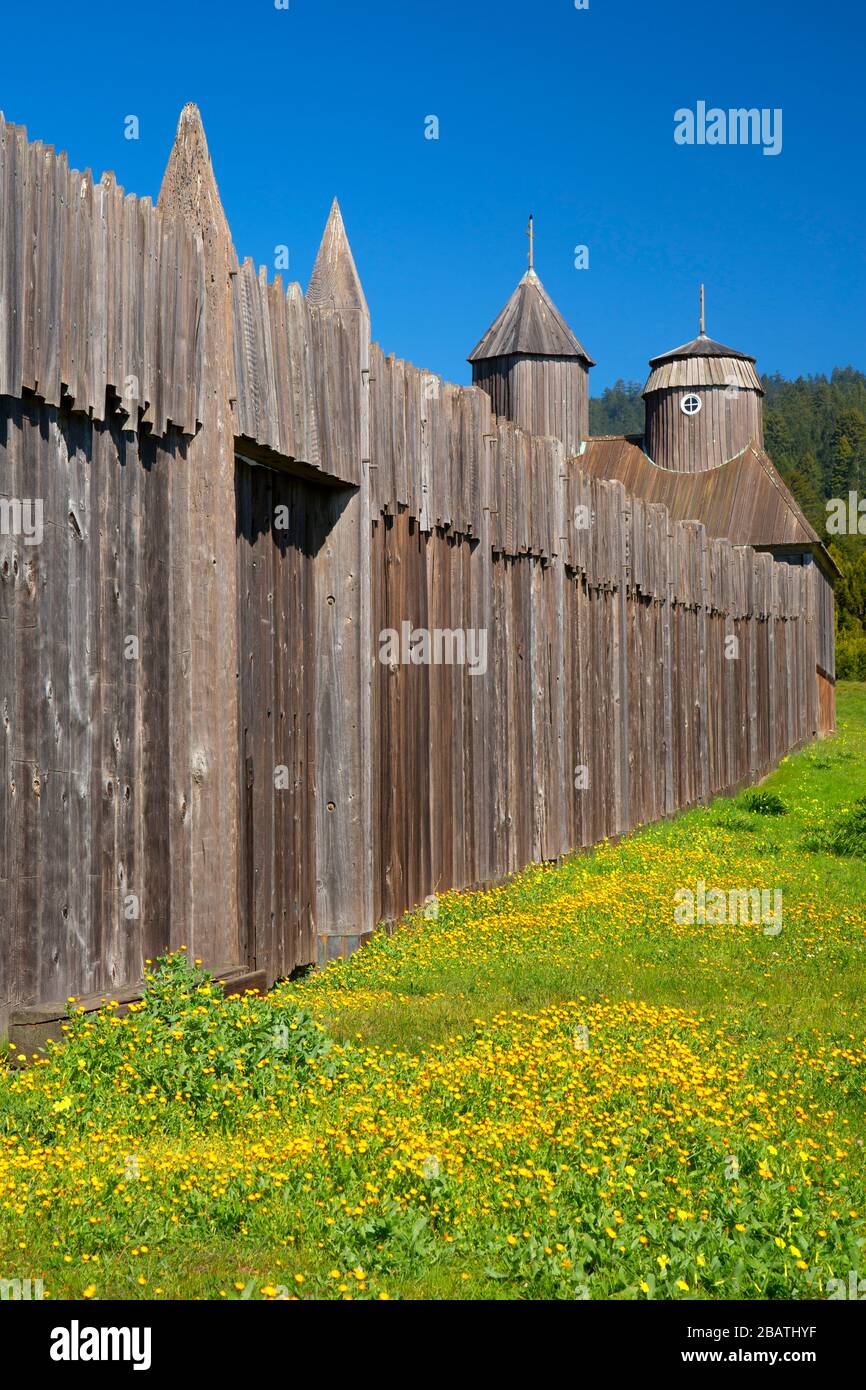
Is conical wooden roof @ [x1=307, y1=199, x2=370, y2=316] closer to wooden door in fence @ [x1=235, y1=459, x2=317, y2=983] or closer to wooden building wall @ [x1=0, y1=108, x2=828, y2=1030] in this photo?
wooden building wall @ [x1=0, y1=108, x2=828, y2=1030]

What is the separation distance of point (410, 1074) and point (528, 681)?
268 inches

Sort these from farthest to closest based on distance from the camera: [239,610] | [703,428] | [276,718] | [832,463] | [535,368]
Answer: [832,463] → [535,368] → [703,428] → [276,718] → [239,610]

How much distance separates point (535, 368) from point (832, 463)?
3961 inches

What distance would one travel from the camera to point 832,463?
134375mm

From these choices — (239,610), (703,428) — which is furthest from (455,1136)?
(703,428)

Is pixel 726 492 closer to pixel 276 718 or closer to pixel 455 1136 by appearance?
pixel 276 718

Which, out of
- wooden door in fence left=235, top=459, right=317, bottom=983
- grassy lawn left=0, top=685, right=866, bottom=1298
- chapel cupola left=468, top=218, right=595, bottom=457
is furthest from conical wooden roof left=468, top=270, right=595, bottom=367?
grassy lawn left=0, top=685, right=866, bottom=1298

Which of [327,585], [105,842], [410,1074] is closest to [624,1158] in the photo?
[410,1074]

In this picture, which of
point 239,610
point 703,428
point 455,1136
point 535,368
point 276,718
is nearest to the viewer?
point 455,1136

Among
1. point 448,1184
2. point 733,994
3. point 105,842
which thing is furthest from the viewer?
point 733,994

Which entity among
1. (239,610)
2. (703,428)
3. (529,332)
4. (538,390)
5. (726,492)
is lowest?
(239,610)

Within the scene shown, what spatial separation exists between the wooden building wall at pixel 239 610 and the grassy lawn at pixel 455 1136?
1.76ft

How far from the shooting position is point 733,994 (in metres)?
8.07

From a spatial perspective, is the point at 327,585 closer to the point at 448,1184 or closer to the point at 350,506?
the point at 350,506
